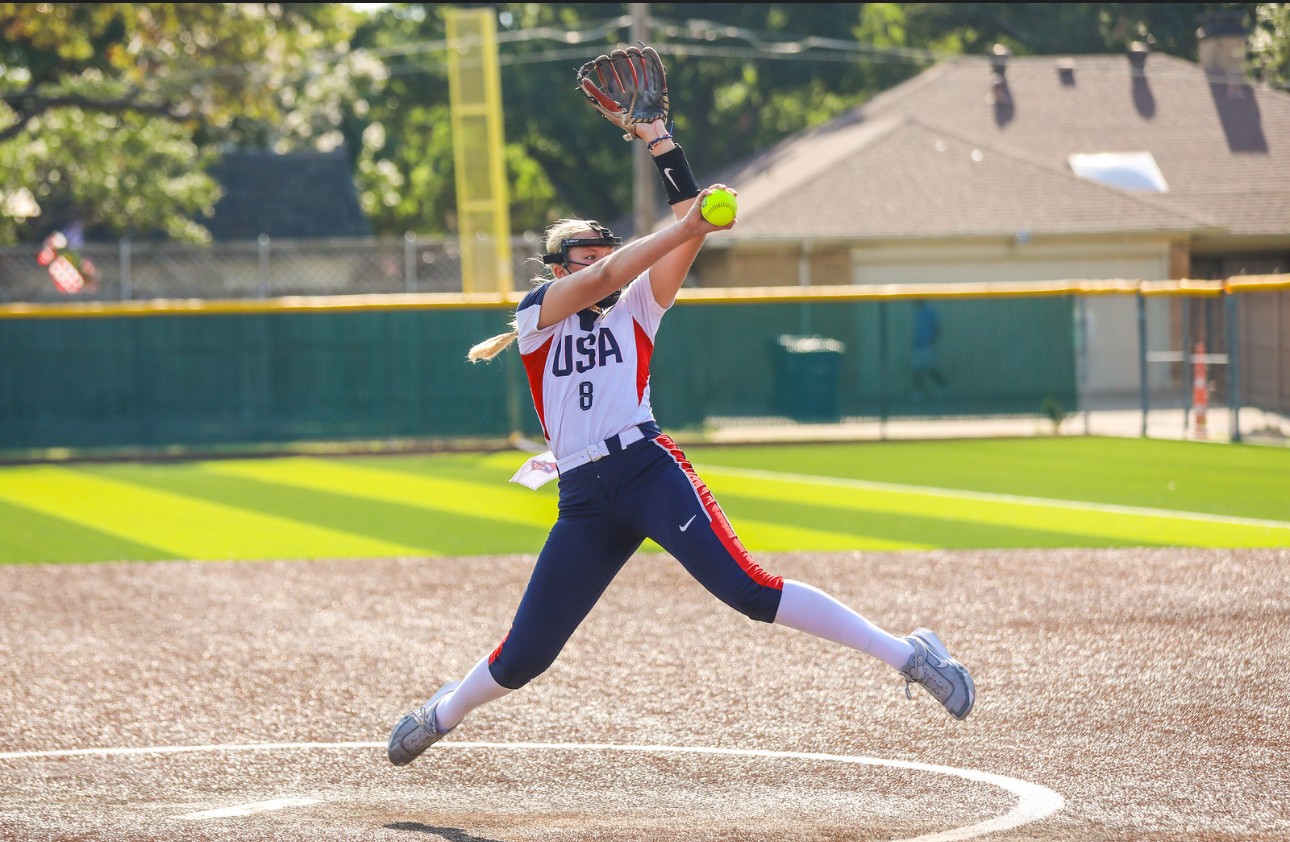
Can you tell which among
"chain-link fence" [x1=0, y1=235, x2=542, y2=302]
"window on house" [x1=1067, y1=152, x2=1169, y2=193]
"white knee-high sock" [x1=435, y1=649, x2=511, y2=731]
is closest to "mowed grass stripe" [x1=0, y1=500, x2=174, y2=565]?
"white knee-high sock" [x1=435, y1=649, x2=511, y2=731]

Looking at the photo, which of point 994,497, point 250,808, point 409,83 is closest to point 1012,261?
point 994,497

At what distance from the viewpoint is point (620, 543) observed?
549 centimetres

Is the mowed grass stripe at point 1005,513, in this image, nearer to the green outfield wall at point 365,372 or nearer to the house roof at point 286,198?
the green outfield wall at point 365,372

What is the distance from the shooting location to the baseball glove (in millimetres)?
5414

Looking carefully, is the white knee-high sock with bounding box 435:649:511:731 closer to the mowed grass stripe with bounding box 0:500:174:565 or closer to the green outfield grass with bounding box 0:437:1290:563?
the green outfield grass with bounding box 0:437:1290:563

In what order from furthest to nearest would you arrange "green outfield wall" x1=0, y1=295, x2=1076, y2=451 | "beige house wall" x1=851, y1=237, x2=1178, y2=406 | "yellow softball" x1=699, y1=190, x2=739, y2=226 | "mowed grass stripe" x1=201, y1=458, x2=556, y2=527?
1. "beige house wall" x1=851, y1=237, x2=1178, y2=406
2. "green outfield wall" x1=0, y1=295, x2=1076, y2=451
3. "mowed grass stripe" x1=201, y1=458, x2=556, y2=527
4. "yellow softball" x1=699, y1=190, x2=739, y2=226

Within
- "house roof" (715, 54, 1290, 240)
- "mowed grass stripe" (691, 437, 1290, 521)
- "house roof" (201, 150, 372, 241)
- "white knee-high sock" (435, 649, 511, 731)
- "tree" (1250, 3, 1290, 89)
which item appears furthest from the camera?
"house roof" (201, 150, 372, 241)

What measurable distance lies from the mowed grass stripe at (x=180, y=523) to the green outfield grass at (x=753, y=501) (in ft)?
0.10

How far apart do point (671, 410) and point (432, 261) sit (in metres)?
7.98

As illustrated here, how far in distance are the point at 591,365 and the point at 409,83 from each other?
45.5 metres

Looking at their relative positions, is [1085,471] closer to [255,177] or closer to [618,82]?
[618,82]

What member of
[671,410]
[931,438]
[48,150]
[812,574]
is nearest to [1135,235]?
[931,438]

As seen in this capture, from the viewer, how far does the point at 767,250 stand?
3002 cm

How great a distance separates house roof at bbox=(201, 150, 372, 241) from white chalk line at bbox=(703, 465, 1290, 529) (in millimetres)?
29184
